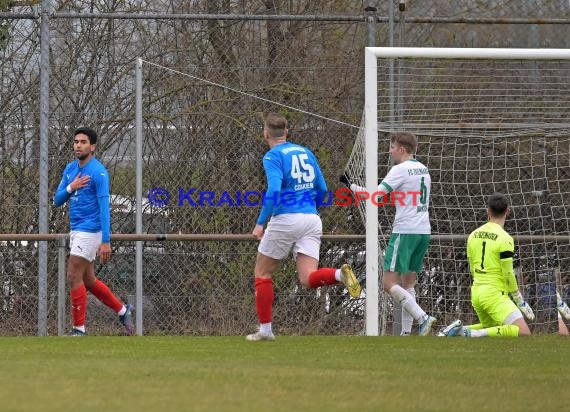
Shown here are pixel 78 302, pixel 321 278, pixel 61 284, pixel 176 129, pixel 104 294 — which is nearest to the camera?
pixel 321 278

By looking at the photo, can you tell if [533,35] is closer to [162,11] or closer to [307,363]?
[162,11]

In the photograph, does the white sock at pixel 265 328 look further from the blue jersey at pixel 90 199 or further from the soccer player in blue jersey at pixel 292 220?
the blue jersey at pixel 90 199

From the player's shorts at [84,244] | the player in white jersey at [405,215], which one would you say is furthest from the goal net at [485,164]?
the player's shorts at [84,244]

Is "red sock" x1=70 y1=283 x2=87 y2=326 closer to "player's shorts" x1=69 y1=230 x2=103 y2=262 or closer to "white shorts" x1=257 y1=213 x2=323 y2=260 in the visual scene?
"player's shorts" x1=69 y1=230 x2=103 y2=262

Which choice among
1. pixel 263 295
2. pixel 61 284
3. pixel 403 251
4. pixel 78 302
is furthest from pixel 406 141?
pixel 61 284

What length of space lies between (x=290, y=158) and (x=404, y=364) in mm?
2213

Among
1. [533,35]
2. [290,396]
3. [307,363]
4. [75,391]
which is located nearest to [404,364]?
[307,363]

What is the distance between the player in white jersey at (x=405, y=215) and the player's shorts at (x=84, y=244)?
2590 millimetres

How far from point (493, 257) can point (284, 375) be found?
13.7ft

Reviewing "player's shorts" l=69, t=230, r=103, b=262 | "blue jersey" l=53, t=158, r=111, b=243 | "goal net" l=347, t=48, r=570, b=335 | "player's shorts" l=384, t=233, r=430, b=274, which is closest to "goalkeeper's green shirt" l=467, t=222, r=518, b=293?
"player's shorts" l=384, t=233, r=430, b=274

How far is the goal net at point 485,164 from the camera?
1306 centimetres

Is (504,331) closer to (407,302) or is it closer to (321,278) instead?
(407,302)

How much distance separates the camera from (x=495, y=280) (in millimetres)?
11250

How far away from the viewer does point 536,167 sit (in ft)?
43.5
